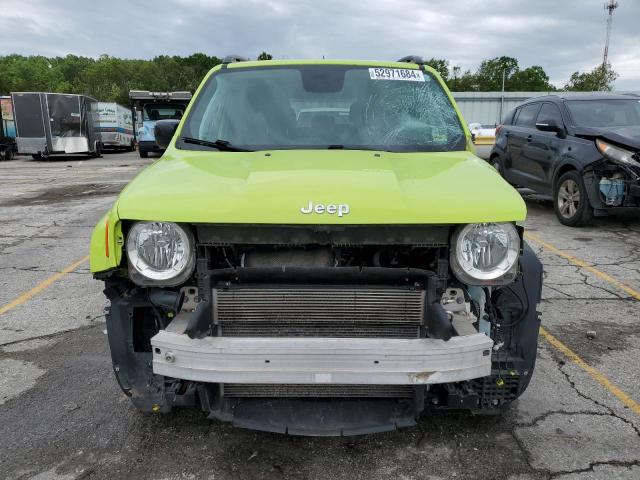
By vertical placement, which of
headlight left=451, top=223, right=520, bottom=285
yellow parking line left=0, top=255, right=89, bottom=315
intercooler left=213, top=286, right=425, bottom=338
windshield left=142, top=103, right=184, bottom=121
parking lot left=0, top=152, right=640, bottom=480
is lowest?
parking lot left=0, top=152, right=640, bottom=480

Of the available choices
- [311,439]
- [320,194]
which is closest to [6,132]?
[311,439]

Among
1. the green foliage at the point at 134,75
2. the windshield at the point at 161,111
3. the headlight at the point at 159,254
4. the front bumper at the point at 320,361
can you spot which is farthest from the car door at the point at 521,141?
the green foliage at the point at 134,75

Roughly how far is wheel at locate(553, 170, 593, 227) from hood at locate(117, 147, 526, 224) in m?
5.61

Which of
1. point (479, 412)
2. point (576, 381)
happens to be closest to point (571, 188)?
point (576, 381)

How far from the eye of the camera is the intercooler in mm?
2309

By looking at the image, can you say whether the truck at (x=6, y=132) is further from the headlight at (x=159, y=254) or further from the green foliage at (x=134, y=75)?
the green foliage at (x=134, y=75)

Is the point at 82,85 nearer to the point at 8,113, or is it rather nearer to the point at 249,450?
the point at 8,113

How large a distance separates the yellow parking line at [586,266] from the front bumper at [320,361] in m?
3.81

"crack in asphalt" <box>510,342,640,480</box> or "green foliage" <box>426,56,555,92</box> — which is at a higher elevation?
"green foliage" <box>426,56,555,92</box>

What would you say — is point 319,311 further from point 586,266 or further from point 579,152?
point 579,152

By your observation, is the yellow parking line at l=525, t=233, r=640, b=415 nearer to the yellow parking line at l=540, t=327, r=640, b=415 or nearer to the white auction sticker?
the yellow parking line at l=540, t=327, r=640, b=415

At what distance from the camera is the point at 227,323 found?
7.72 ft

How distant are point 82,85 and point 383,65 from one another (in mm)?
102026

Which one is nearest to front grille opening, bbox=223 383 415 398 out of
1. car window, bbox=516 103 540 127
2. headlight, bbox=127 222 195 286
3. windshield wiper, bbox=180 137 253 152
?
headlight, bbox=127 222 195 286
